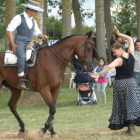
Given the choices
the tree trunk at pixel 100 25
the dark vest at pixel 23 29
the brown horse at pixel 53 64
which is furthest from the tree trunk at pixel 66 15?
the brown horse at pixel 53 64

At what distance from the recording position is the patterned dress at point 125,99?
26.1 feet

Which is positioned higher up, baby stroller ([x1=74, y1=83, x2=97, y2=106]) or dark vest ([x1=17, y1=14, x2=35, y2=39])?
dark vest ([x1=17, y1=14, x2=35, y2=39])

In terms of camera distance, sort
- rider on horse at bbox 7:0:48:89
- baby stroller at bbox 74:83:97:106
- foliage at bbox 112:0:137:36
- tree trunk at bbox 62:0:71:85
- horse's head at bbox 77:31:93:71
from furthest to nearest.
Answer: foliage at bbox 112:0:137:36 < tree trunk at bbox 62:0:71:85 < baby stroller at bbox 74:83:97:106 < rider on horse at bbox 7:0:48:89 < horse's head at bbox 77:31:93:71

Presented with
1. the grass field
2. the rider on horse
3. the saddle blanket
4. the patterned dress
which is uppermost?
the rider on horse

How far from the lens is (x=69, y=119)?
11.0 meters

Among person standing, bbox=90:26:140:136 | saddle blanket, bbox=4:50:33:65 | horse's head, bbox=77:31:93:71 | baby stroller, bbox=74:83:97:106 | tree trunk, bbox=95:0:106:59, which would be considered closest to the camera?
person standing, bbox=90:26:140:136

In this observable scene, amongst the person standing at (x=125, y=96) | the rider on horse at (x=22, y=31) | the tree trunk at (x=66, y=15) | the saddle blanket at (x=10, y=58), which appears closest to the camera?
the person standing at (x=125, y=96)

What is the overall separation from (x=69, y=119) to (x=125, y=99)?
131 inches

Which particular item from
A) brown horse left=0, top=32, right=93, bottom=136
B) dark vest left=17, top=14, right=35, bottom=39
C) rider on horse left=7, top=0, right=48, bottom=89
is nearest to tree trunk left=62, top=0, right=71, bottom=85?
rider on horse left=7, top=0, right=48, bottom=89

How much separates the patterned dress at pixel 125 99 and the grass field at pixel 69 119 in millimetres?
338

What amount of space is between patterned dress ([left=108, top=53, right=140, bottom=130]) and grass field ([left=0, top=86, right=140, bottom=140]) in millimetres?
338

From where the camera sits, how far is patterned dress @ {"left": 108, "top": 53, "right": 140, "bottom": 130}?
26.1 feet

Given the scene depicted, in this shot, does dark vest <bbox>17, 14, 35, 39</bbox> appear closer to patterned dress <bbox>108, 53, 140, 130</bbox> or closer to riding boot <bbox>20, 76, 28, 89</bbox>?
riding boot <bbox>20, 76, 28, 89</bbox>

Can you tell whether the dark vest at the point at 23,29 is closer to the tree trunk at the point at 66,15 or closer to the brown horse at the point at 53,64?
the brown horse at the point at 53,64
